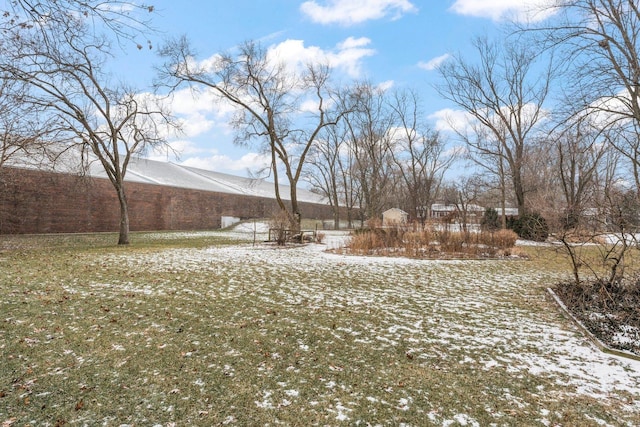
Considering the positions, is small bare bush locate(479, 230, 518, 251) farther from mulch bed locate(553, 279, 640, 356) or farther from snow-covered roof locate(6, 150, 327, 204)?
snow-covered roof locate(6, 150, 327, 204)

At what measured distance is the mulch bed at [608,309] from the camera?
4.58 m

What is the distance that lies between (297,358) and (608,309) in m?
5.36

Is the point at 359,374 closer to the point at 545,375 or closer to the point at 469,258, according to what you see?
the point at 545,375

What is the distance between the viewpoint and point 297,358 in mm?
3908

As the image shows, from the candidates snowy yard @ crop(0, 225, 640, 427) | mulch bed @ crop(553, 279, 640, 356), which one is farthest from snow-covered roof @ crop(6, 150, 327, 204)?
mulch bed @ crop(553, 279, 640, 356)

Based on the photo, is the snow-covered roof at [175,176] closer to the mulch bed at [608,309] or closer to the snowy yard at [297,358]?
the snowy yard at [297,358]

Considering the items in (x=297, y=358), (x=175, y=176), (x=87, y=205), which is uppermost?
(x=175, y=176)

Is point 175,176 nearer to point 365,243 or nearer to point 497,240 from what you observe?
point 365,243

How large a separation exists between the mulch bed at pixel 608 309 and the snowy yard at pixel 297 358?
14.3 inches

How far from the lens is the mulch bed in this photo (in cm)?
458

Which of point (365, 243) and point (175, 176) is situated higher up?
point (175, 176)

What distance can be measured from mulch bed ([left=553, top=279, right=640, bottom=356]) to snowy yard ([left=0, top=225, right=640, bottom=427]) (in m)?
0.36

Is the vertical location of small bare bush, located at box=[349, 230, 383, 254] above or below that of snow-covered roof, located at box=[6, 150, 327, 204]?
below

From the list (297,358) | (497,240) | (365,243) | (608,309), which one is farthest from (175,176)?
(608,309)
